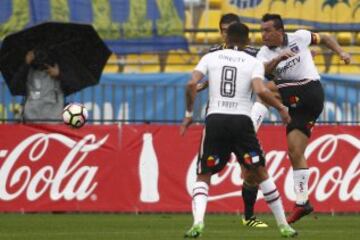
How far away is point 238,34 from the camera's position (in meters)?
11.3

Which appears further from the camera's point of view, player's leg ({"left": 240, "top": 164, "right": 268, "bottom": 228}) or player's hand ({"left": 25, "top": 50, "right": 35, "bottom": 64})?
player's hand ({"left": 25, "top": 50, "right": 35, "bottom": 64})

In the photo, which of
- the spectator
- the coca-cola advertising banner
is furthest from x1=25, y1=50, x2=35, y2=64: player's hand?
the coca-cola advertising banner

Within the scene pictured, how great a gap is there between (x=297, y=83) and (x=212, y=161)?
308 cm

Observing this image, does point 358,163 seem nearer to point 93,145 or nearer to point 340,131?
point 340,131

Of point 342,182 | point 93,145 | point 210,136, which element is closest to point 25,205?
point 93,145

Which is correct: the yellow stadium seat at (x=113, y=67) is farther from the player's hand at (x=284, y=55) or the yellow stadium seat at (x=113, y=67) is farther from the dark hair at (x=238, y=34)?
the dark hair at (x=238, y=34)

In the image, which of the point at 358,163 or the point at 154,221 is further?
the point at 358,163

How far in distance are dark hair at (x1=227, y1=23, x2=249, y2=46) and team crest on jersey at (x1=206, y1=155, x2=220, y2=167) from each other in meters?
1.11

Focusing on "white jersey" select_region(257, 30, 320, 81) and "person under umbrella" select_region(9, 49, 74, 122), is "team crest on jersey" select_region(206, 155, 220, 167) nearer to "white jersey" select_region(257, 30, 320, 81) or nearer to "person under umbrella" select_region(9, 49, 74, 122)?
"white jersey" select_region(257, 30, 320, 81)

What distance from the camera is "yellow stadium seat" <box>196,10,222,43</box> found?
2227cm

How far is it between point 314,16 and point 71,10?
4.43 m

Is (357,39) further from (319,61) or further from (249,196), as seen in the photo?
(249,196)

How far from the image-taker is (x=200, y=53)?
21906 millimetres

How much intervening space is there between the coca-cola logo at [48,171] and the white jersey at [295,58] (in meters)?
4.07
